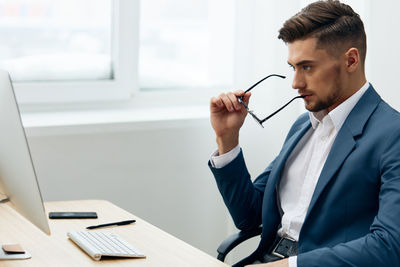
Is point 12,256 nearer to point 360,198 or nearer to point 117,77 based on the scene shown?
point 360,198

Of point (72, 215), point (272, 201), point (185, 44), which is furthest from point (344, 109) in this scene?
point (185, 44)

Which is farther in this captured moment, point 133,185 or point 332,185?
point 133,185

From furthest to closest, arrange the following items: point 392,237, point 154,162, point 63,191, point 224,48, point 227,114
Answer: point 224,48
point 154,162
point 63,191
point 227,114
point 392,237

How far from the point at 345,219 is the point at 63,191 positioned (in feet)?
4.72

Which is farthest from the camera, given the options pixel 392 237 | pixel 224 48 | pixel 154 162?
pixel 224 48

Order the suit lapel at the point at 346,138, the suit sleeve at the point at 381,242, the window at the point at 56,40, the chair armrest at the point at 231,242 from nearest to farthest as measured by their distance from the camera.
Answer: the suit sleeve at the point at 381,242 → the suit lapel at the point at 346,138 → the chair armrest at the point at 231,242 → the window at the point at 56,40

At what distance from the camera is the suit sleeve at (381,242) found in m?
1.64

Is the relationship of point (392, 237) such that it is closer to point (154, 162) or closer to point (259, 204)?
point (259, 204)

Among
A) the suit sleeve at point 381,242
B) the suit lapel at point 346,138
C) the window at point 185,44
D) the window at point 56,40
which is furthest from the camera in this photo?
the window at point 185,44

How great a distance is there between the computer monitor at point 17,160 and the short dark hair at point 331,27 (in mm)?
813

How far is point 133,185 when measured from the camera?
302 cm

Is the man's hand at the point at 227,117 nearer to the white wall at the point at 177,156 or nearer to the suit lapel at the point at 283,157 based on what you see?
the suit lapel at the point at 283,157

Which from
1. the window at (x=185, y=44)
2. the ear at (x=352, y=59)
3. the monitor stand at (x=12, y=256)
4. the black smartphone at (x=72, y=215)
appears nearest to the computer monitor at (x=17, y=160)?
the monitor stand at (x=12, y=256)

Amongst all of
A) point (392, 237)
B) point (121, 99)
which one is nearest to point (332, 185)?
point (392, 237)
